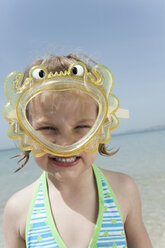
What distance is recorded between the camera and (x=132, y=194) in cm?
139

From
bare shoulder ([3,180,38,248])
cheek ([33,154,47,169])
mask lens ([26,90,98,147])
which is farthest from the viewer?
bare shoulder ([3,180,38,248])

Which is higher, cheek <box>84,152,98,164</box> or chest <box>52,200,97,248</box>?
cheek <box>84,152,98,164</box>

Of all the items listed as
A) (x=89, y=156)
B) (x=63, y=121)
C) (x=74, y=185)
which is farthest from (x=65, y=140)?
(x=74, y=185)

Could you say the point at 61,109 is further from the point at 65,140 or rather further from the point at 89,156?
the point at 89,156

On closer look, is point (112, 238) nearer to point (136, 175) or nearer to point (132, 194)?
point (132, 194)

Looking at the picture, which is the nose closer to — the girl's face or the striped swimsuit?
the girl's face

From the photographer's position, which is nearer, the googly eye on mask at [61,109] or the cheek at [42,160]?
the googly eye on mask at [61,109]

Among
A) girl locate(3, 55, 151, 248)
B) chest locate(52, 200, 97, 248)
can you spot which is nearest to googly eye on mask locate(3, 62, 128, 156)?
girl locate(3, 55, 151, 248)

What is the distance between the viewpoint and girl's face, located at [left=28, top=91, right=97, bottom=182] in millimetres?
1042

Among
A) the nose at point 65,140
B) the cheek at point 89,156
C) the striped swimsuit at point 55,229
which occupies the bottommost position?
the striped swimsuit at point 55,229

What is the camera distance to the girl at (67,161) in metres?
1.08

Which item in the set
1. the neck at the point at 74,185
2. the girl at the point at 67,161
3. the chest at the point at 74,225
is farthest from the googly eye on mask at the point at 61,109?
the chest at the point at 74,225

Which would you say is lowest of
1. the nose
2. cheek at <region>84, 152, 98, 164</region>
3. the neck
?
the neck

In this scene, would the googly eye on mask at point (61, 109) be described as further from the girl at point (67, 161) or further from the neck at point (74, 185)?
the neck at point (74, 185)
